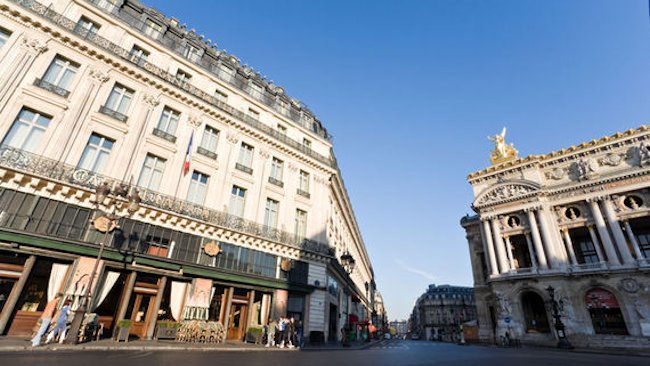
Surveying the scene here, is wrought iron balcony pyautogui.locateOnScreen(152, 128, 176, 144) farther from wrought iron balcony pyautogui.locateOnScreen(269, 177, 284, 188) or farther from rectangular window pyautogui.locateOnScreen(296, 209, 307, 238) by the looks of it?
rectangular window pyautogui.locateOnScreen(296, 209, 307, 238)

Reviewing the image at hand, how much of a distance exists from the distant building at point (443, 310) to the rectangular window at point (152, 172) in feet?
330

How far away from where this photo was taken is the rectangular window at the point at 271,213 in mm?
20234

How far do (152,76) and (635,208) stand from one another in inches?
1742

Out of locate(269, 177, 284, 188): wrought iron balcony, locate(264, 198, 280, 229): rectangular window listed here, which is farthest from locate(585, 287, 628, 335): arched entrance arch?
locate(269, 177, 284, 188): wrought iron balcony

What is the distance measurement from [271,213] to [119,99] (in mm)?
11674

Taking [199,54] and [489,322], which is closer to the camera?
[199,54]

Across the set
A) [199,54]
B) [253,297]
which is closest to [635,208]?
[253,297]

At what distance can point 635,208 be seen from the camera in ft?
92.4

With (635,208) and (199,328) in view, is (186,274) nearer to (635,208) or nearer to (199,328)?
(199,328)

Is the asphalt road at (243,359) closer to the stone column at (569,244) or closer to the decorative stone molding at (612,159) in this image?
the stone column at (569,244)

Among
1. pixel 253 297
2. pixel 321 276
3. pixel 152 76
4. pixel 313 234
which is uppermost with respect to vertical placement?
pixel 152 76

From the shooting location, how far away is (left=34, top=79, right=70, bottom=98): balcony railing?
45.9 ft

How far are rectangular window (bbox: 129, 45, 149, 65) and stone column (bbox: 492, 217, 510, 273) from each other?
127 feet

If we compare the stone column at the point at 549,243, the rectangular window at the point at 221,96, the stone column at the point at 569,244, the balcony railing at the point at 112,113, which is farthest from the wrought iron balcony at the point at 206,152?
the stone column at the point at 569,244
